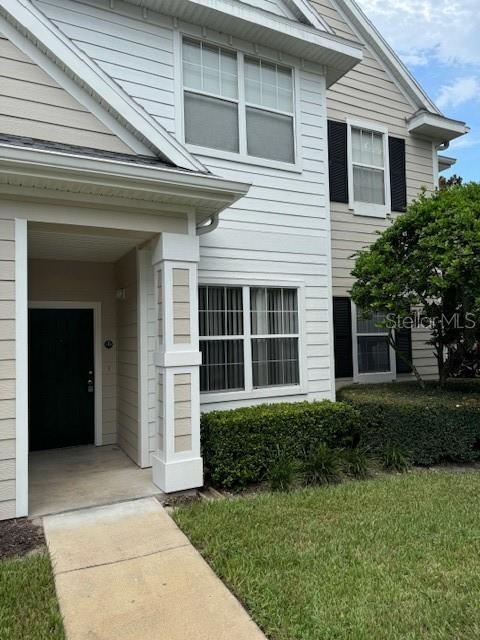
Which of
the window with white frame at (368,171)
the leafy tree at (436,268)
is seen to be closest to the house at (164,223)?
the window with white frame at (368,171)

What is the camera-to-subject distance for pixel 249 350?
673 cm

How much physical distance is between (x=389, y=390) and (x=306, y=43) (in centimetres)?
580

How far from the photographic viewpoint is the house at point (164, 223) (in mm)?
4641

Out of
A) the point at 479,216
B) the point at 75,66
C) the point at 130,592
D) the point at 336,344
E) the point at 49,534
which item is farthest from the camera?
the point at 336,344

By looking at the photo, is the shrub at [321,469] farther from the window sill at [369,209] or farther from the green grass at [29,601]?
the window sill at [369,209]

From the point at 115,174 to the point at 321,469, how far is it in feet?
13.8

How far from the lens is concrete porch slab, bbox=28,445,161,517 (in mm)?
4844

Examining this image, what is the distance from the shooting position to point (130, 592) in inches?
128

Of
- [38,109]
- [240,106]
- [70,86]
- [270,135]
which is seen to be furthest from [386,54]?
[38,109]

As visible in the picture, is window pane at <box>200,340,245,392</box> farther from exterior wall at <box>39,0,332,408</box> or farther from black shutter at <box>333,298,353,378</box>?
black shutter at <box>333,298,353,378</box>

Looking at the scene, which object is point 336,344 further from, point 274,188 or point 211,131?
point 211,131

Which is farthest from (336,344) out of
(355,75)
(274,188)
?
(355,75)

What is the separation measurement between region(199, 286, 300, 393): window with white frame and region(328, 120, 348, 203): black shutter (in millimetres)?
2666

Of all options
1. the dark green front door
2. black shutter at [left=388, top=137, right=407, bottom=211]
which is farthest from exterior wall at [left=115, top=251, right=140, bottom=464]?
black shutter at [left=388, top=137, right=407, bottom=211]
